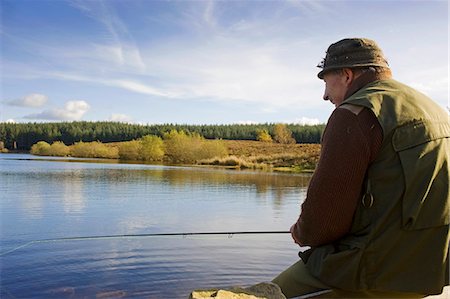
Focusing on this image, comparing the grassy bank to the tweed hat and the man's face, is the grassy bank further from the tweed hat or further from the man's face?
the tweed hat

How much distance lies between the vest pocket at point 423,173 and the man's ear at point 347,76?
36 centimetres

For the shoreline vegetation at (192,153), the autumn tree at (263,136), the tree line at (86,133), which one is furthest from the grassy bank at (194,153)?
the autumn tree at (263,136)

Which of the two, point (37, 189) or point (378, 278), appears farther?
point (37, 189)

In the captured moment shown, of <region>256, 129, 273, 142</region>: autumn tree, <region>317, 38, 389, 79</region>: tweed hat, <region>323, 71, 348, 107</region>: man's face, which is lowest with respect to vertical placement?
<region>323, 71, 348, 107</region>: man's face

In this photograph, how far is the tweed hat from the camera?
188cm

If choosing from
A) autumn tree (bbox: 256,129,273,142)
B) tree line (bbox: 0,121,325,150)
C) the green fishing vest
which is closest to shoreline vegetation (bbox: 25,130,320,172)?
tree line (bbox: 0,121,325,150)

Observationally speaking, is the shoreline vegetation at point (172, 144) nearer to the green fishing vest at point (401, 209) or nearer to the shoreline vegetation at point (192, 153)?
the shoreline vegetation at point (192, 153)

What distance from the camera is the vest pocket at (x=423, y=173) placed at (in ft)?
5.42

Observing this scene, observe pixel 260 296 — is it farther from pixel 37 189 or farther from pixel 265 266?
pixel 37 189

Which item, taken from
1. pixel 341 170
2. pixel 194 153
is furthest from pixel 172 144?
pixel 341 170

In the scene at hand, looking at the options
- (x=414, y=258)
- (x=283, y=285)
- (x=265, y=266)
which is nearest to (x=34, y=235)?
(x=265, y=266)

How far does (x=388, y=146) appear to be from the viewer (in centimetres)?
166

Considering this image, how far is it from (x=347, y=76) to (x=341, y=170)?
1.58 feet

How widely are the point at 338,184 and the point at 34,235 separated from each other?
6.56 meters
